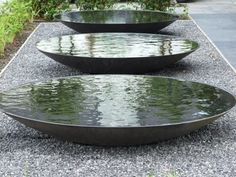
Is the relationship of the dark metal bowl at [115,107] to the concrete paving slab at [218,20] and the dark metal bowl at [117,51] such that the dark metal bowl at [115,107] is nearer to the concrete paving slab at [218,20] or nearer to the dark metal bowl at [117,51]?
the dark metal bowl at [117,51]

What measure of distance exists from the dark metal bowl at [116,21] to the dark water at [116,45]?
636 mm

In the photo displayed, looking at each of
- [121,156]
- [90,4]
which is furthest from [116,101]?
[90,4]

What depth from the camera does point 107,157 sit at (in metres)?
4.13

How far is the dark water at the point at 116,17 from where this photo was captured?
9.12m

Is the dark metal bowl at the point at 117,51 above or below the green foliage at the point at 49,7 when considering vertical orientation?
above

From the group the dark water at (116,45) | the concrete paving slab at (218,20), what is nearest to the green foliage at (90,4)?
the concrete paving slab at (218,20)

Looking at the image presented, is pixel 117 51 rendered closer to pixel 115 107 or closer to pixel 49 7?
pixel 115 107

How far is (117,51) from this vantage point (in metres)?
→ 6.79

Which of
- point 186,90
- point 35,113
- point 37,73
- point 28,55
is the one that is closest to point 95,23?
point 28,55

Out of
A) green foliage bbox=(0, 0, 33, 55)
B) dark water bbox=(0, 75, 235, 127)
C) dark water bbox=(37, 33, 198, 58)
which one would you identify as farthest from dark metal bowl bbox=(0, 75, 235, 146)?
green foliage bbox=(0, 0, 33, 55)

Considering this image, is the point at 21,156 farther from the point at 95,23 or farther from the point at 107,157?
the point at 95,23

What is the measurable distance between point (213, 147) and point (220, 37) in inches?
206

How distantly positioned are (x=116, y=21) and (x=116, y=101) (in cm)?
451

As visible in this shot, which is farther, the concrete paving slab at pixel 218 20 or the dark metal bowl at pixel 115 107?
the concrete paving slab at pixel 218 20
